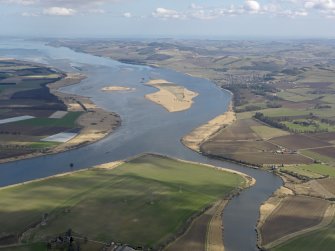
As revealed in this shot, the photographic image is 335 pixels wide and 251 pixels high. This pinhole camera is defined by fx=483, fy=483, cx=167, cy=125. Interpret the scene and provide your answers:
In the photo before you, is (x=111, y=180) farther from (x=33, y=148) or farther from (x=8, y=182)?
(x=33, y=148)

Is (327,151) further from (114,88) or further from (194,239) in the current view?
(114,88)

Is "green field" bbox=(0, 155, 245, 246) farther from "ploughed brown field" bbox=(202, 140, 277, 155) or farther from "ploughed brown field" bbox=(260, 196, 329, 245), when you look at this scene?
"ploughed brown field" bbox=(202, 140, 277, 155)

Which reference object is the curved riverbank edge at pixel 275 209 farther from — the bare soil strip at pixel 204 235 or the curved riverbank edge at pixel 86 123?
the curved riverbank edge at pixel 86 123

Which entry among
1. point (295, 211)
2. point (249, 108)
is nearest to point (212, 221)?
point (295, 211)

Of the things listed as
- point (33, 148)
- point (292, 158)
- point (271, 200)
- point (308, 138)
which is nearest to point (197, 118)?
point (308, 138)

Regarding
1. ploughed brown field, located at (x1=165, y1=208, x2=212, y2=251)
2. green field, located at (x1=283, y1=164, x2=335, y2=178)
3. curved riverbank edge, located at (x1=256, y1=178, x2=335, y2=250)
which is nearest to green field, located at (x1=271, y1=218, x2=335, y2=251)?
curved riverbank edge, located at (x1=256, y1=178, x2=335, y2=250)

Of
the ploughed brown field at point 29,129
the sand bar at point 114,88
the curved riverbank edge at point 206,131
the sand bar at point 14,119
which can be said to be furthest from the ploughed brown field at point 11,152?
the sand bar at point 114,88
